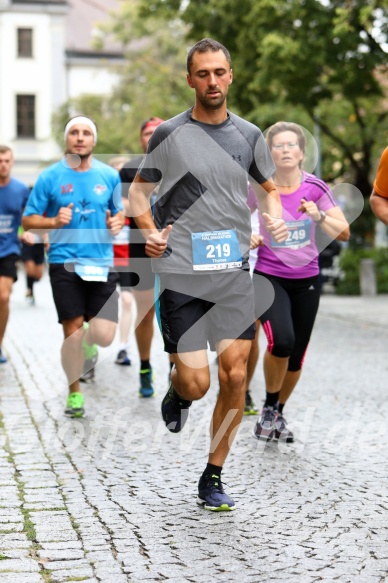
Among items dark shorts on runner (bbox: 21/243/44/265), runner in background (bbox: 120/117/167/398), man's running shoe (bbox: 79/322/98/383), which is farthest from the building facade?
runner in background (bbox: 120/117/167/398)

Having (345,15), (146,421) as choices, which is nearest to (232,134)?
(146,421)

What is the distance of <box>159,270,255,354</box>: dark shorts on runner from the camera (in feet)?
18.4

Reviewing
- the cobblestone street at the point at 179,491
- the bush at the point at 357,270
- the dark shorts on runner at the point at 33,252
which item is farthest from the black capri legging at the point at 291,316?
the bush at the point at 357,270

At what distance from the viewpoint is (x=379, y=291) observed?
25.1 metres

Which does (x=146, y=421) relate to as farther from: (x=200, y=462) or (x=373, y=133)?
(x=373, y=133)

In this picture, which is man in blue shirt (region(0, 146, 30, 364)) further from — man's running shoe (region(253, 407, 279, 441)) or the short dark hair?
the short dark hair

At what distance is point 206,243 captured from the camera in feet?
18.3

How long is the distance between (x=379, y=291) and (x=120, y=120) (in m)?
21.1

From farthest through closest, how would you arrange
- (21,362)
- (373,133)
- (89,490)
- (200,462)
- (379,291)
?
(373,133) < (379,291) < (21,362) < (200,462) < (89,490)

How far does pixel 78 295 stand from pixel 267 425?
176 cm

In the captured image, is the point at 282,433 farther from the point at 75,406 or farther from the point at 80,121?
the point at 80,121

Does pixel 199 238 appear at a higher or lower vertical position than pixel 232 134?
lower

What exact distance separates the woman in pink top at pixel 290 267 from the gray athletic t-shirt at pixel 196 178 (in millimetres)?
1544

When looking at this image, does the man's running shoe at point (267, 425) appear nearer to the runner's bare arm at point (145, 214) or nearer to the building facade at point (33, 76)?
the runner's bare arm at point (145, 214)
